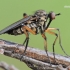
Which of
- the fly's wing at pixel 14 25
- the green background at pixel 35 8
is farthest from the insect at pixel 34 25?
the green background at pixel 35 8

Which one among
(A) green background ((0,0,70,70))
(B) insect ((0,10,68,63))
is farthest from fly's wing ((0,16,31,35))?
(A) green background ((0,0,70,70))

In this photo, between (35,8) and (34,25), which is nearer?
(34,25)

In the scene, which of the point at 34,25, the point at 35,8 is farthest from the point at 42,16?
the point at 35,8

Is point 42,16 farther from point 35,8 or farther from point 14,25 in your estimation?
point 35,8

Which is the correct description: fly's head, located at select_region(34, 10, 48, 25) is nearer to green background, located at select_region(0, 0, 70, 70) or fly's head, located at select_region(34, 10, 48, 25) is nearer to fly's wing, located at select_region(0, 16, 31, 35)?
fly's wing, located at select_region(0, 16, 31, 35)

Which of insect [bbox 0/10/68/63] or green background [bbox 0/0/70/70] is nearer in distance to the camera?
insect [bbox 0/10/68/63]

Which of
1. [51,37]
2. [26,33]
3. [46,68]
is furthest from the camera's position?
[51,37]

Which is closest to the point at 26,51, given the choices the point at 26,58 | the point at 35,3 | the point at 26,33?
the point at 26,58

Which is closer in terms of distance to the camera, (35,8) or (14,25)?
(14,25)

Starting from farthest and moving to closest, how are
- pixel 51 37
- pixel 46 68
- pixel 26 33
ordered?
pixel 51 37, pixel 26 33, pixel 46 68

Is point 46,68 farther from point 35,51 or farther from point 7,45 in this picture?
point 7,45

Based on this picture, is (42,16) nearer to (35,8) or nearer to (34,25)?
(34,25)
